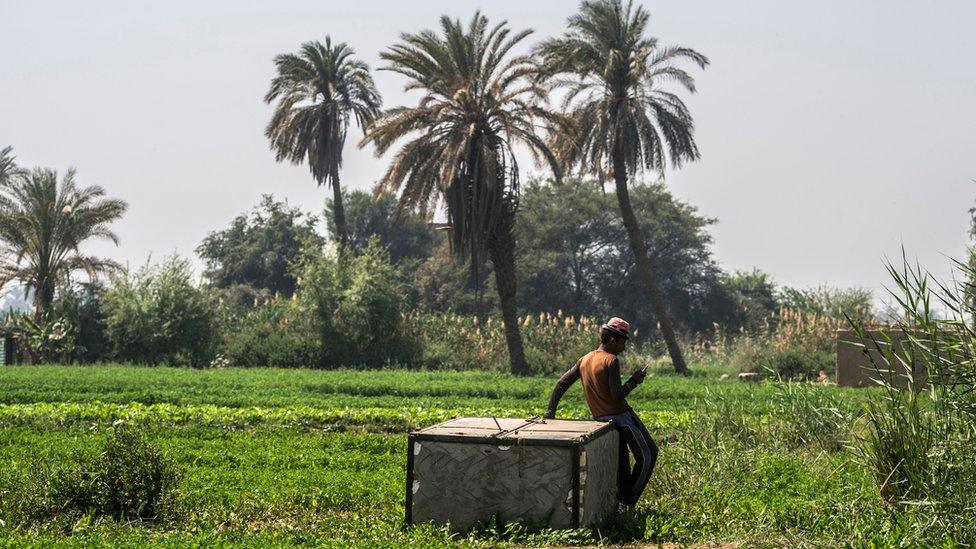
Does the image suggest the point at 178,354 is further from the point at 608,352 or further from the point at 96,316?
the point at 608,352

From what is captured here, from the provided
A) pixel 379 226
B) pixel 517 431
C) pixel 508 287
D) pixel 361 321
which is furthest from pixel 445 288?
pixel 517 431

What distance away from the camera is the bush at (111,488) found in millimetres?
9641

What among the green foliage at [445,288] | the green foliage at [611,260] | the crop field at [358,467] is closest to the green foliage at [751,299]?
the green foliage at [611,260]

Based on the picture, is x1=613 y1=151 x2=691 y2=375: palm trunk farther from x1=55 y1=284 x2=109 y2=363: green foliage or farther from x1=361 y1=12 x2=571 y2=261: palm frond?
x1=55 y1=284 x2=109 y2=363: green foliage

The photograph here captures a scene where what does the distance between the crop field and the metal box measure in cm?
19

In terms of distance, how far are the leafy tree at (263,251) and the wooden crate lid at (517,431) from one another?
56.0 m

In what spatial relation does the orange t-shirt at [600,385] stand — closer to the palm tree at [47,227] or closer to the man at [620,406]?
the man at [620,406]

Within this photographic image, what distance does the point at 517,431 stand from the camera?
9.11 metres

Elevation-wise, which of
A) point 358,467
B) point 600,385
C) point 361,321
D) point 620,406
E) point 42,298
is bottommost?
point 358,467

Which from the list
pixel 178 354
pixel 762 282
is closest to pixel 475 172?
pixel 178 354

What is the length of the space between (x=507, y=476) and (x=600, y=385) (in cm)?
137

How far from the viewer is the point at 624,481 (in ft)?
32.0

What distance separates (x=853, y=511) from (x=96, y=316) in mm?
37334

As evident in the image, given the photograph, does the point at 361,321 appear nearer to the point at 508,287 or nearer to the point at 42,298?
the point at 508,287
